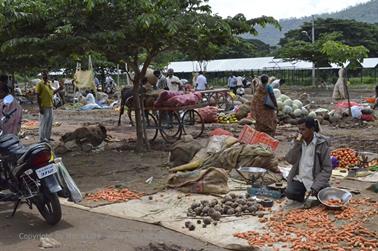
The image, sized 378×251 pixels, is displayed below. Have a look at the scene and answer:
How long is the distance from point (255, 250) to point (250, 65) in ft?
196

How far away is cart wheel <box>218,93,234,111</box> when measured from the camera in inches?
877

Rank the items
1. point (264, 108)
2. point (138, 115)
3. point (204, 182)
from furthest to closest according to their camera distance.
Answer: point (264, 108) → point (138, 115) → point (204, 182)

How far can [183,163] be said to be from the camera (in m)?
10.5

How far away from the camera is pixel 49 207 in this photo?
6.81 m

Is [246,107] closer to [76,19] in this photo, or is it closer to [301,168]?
[76,19]

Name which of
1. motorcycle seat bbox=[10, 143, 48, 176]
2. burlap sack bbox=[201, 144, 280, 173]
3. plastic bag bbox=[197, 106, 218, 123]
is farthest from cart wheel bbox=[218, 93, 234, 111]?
motorcycle seat bbox=[10, 143, 48, 176]

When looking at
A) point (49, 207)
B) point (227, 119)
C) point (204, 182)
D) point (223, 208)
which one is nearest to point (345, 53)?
point (227, 119)

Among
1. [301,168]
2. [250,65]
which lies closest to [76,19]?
[301,168]

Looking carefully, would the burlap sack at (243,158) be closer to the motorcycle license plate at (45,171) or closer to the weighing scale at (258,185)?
the weighing scale at (258,185)

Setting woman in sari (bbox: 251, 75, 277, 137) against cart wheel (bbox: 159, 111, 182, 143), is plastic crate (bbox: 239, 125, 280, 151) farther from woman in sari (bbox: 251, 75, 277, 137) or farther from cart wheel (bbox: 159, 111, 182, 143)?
cart wheel (bbox: 159, 111, 182, 143)

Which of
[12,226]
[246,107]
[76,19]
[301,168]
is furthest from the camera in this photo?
[246,107]

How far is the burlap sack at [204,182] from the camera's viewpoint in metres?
8.43

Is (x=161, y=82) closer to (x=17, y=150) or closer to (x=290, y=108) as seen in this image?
(x=290, y=108)

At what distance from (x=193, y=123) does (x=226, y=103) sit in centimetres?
767
